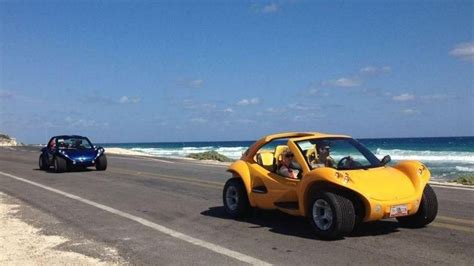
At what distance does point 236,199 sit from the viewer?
9.22 meters

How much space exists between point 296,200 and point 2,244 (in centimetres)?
409

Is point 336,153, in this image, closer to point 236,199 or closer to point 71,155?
point 236,199

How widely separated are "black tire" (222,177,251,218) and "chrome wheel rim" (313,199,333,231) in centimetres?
187

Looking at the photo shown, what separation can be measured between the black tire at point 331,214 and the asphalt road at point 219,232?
140mm

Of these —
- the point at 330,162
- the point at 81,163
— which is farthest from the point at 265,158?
the point at 81,163

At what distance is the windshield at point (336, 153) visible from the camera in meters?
7.94

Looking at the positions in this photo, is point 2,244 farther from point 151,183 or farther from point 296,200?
point 151,183

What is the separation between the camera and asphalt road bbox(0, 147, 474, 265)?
6.45 m

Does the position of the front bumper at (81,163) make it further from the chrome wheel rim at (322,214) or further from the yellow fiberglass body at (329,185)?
the chrome wheel rim at (322,214)

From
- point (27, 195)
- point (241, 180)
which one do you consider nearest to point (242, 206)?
point (241, 180)

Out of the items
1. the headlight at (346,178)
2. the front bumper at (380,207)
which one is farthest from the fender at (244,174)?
the front bumper at (380,207)

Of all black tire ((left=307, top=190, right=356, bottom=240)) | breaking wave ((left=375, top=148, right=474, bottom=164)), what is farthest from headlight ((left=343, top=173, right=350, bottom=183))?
breaking wave ((left=375, top=148, right=474, bottom=164))

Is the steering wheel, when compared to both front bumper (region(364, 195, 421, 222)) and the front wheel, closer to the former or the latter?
front bumper (region(364, 195, 421, 222))

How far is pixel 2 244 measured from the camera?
299 inches
